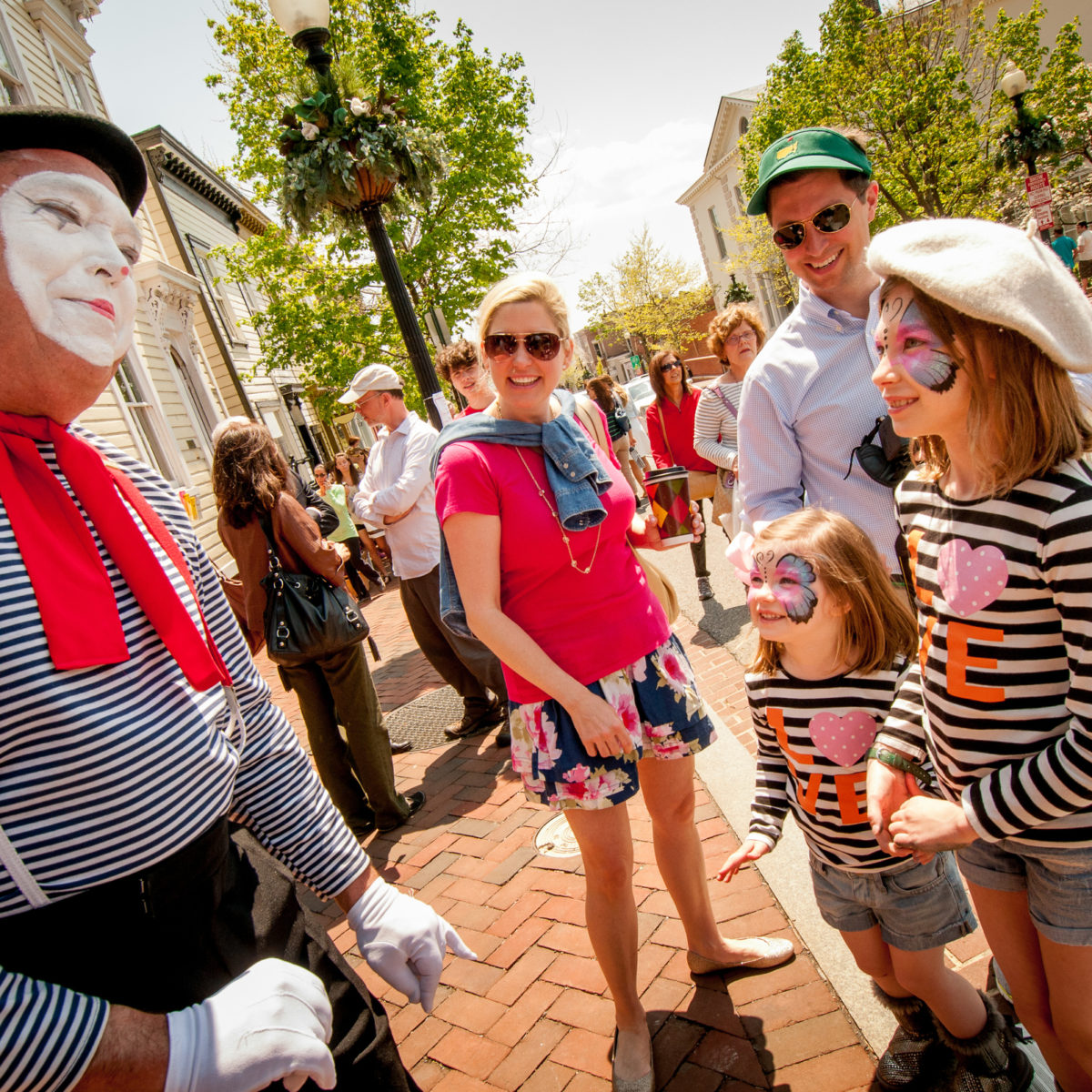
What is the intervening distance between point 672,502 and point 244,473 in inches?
87.4

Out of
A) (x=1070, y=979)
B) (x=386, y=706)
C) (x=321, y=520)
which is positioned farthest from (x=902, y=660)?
(x=386, y=706)

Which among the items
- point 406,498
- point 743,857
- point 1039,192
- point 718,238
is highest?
point 718,238

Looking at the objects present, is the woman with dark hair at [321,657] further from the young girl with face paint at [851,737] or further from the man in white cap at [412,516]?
the young girl with face paint at [851,737]

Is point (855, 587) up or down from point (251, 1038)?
up

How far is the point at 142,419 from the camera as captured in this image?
428 inches

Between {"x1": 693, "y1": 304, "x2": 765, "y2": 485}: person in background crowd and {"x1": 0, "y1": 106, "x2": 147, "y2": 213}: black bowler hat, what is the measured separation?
3.74 metres

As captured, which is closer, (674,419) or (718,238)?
(674,419)

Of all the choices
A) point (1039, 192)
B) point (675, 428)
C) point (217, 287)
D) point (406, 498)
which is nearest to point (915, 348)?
point (406, 498)

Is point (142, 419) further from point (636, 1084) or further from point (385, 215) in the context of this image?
point (636, 1084)

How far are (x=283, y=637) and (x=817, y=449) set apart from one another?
260 centimetres

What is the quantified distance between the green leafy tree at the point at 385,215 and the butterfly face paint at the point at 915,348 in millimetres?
12191

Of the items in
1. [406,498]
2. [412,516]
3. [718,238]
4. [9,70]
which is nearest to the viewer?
[406,498]

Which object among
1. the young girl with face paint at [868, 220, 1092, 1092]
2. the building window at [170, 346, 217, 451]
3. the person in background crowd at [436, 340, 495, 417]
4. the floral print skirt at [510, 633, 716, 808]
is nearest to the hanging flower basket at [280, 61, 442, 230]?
the person in background crowd at [436, 340, 495, 417]

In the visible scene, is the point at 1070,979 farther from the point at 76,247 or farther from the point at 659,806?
the point at 76,247
